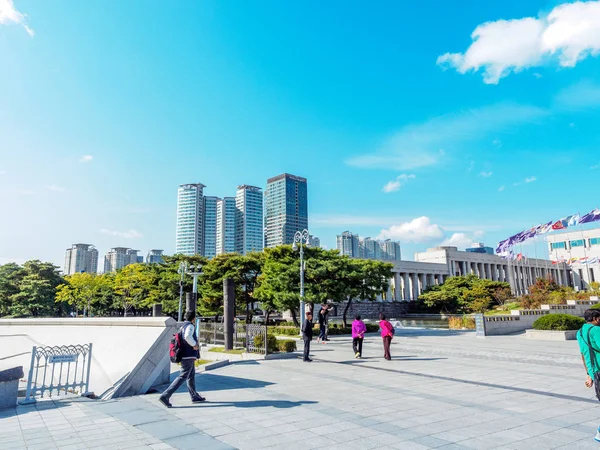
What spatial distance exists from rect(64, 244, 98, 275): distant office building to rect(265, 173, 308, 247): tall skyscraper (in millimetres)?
64206

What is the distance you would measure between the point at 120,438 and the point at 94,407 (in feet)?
7.17

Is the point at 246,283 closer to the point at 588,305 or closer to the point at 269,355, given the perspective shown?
the point at 269,355

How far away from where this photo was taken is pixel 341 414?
680 cm

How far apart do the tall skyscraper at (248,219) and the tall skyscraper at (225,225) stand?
5.66 ft

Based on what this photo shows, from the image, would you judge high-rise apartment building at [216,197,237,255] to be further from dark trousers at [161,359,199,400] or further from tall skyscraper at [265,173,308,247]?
dark trousers at [161,359,199,400]

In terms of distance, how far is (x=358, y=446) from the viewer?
17.2 feet

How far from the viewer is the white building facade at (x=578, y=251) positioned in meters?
85.1

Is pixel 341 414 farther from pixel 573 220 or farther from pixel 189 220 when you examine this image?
pixel 189 220

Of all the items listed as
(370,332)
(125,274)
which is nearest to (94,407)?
→ (370,332)

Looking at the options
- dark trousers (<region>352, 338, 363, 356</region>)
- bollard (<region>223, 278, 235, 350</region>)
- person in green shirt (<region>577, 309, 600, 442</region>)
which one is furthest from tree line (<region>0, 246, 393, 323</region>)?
person in green shirt (<region>577, 309, 600, 442</region>)

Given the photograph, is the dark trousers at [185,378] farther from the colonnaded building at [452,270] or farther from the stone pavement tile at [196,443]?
the colonnaded building at [452,270]

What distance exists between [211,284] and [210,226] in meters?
113

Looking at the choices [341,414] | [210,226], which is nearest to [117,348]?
[341,414]

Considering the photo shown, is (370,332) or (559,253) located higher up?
(559,253)
